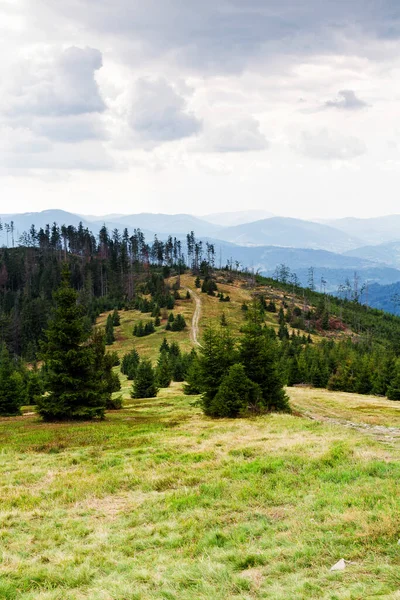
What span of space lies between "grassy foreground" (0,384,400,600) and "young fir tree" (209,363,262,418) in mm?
9932

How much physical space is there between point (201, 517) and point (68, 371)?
21.6 m

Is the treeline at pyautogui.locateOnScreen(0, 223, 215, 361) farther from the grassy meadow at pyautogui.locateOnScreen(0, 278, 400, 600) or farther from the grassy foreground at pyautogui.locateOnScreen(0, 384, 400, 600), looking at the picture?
the grassy foreground at pyautogui.locateOnScreen(0, 384, 400, 600)

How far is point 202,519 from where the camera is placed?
11391 mm

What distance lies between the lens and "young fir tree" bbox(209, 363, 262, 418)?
31.8m

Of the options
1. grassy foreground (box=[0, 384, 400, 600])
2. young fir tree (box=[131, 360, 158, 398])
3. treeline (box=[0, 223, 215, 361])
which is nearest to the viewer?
grassy foreground (box=[0, 384, 400, 600])

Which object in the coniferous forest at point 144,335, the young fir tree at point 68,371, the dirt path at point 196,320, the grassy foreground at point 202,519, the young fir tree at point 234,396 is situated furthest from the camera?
the dirt path at point 196,320

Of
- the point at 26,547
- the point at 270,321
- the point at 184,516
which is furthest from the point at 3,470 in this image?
the point at 270,321

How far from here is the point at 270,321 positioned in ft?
399

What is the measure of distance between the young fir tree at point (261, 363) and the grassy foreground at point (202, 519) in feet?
40.4

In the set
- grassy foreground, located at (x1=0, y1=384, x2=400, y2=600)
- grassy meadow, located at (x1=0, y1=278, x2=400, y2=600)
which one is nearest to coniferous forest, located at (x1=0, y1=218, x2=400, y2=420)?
grassy meadow, located at (x1=0, y1=278, x2=400, y2=600)

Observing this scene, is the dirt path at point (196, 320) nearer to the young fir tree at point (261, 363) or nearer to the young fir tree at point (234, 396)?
the young fir tree at point (261, 363)

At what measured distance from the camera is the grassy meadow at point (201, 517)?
806cm

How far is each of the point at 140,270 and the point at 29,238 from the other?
191 ft

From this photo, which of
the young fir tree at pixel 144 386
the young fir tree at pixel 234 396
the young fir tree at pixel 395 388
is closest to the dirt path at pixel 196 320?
the young fir tree at pixel 144 386
